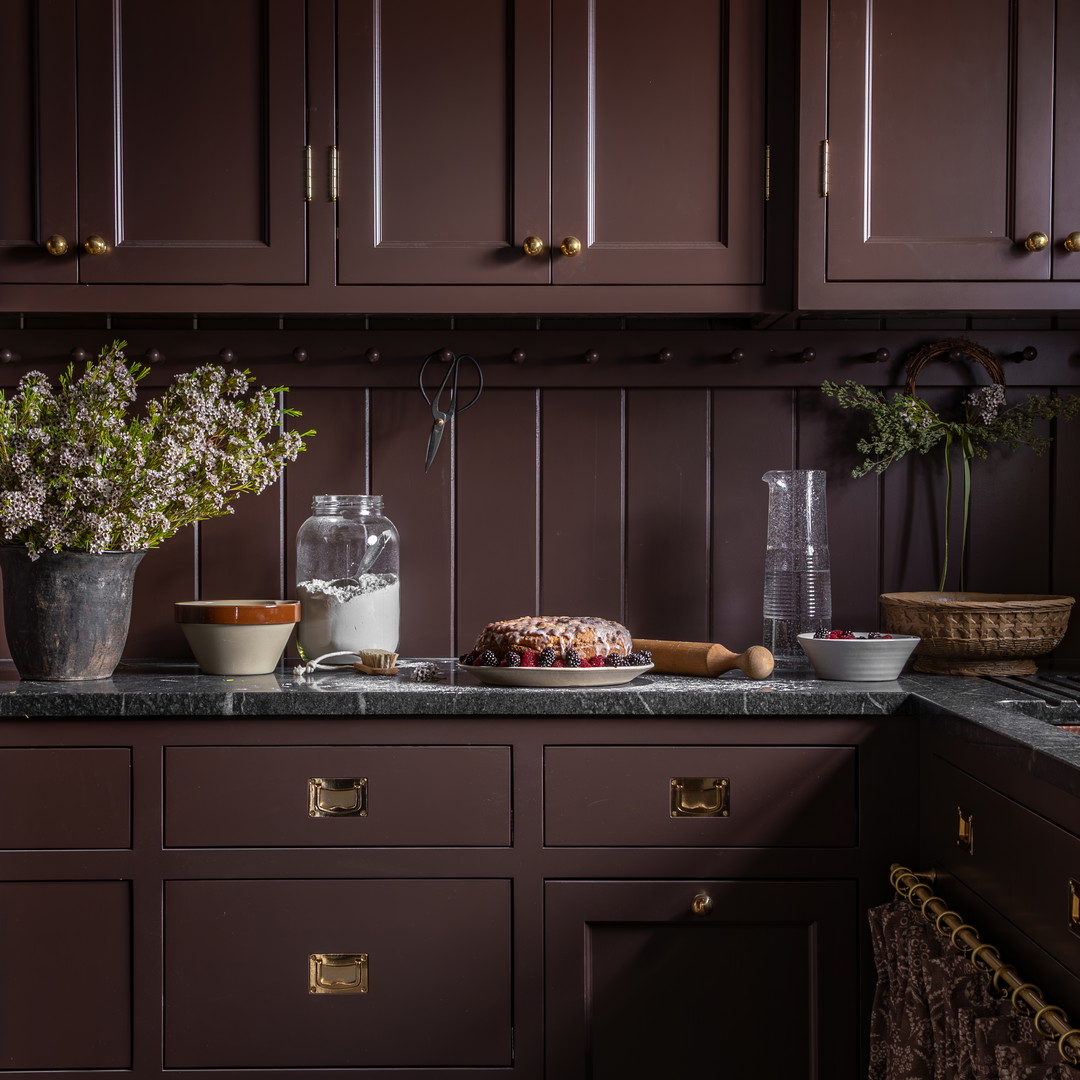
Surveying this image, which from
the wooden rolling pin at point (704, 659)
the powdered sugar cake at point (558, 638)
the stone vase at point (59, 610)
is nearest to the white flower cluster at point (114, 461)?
the stone vase at point (59, 610)

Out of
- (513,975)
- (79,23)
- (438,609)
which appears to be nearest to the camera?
(513,975)

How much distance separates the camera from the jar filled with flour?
198 cm

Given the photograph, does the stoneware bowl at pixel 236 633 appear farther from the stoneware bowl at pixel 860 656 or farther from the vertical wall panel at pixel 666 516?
the stoneware bowl at pixel 860 656

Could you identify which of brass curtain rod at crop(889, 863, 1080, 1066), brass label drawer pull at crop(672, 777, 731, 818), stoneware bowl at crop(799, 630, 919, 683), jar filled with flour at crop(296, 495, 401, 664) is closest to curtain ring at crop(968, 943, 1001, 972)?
brass curtain rod at crop(889, 863, 1080, 1066)

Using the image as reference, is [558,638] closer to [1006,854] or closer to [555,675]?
A: [555,675]

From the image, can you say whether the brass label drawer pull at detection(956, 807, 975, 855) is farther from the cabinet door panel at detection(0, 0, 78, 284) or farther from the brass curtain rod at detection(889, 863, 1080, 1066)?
the cabinet door panel at detection(0, 0, 78, 284)

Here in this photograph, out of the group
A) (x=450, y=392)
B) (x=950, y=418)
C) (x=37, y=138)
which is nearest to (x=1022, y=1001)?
(x=950, y=418)

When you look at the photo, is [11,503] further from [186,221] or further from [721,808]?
[721,808]

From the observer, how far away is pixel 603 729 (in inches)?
66.4

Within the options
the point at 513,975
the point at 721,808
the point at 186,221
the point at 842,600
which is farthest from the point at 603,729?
the point at 186,221

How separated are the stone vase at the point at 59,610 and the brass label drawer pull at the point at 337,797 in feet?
1.56

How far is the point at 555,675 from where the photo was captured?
174 centimetres

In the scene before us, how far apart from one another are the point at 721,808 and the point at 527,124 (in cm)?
124

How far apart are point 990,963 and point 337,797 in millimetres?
976
